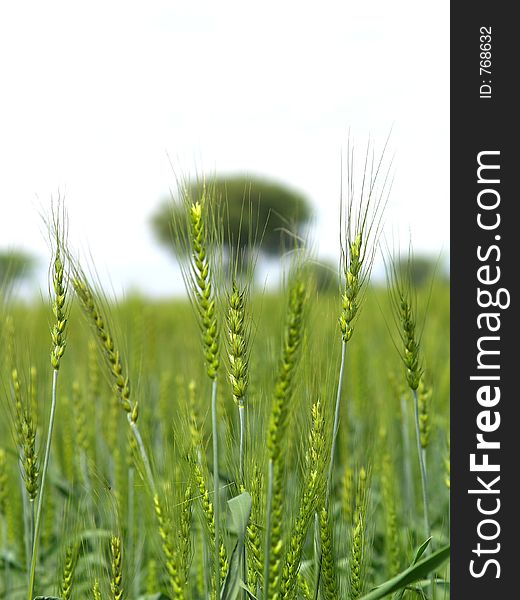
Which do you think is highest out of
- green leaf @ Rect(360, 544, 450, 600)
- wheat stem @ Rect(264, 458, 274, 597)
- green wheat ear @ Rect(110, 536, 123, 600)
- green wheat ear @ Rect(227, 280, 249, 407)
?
green wheat ear @ Rect(227, 280, 249, 407)

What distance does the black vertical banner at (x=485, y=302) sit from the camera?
3.70ft

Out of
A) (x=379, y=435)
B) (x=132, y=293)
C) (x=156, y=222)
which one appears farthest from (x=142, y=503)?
(x=156, y=222)

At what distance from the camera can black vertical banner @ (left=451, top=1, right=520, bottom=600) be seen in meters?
1.13

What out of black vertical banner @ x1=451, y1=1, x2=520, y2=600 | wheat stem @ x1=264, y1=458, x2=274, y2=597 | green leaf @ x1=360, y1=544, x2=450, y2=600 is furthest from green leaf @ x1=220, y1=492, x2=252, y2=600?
black vertical banner @ x1=451, y1=1, x2=520, y2=600

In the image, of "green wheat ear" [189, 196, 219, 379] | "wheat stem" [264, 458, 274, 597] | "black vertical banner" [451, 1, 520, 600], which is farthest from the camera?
"black vertical banner" [451, 1, 520, 600]

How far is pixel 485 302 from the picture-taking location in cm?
118

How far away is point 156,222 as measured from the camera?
34.7 m

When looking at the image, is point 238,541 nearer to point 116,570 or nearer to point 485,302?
point 116,570

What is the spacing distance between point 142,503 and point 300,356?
3.71 feet

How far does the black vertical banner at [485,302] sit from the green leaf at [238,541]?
0.32 metres

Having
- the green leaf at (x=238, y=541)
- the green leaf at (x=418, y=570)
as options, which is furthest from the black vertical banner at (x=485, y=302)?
the green leaf at (x=238, y=541)

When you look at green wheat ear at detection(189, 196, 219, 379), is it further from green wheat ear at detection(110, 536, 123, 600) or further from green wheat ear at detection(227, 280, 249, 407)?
green wheat ear at detection(110, 536, 123, 600)

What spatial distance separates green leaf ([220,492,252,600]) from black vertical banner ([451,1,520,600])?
0.32m

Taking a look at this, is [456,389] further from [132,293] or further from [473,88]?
[132,293]
